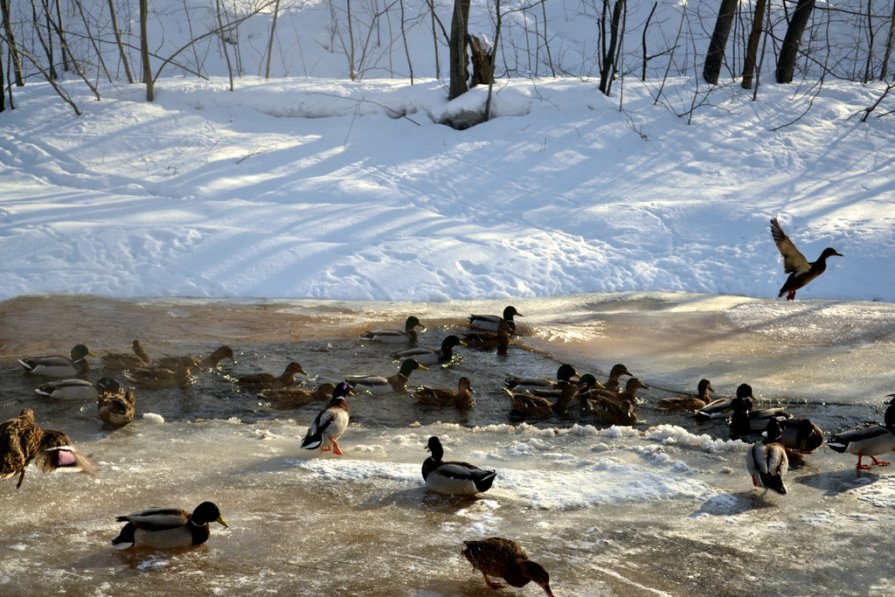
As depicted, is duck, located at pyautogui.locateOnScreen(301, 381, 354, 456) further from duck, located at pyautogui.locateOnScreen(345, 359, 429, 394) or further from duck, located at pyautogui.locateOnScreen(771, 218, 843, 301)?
duck, located at pyautogui.locateOnScreen(771, 218, 843, 301)

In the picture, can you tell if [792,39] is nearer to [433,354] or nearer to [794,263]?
[794,263]

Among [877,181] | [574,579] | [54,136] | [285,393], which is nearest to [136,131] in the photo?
[54,136]

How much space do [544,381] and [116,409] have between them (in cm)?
400

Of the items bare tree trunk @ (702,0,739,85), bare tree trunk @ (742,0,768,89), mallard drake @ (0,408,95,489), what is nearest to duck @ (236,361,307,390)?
mallard drake @ (0,408,95,489)

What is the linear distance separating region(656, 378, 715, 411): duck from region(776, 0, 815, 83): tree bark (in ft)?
37.7

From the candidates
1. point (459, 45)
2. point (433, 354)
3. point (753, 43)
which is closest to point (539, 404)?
point (433, 354)

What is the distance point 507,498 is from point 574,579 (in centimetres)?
131

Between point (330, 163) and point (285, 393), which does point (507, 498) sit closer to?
point (285, 393)

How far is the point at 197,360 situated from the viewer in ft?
32.6

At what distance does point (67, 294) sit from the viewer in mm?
12555

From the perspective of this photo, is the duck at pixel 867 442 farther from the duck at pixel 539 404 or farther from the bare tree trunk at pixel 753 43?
the bare tree trunk at pixel 753 43

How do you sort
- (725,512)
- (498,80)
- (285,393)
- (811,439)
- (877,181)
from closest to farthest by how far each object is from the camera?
(725,512) → (811,439) → (285,393) → (877,181) → (498,80)

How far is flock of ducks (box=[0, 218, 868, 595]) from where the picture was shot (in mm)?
5656

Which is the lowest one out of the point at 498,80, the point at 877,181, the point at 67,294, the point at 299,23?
the point at 67,294
